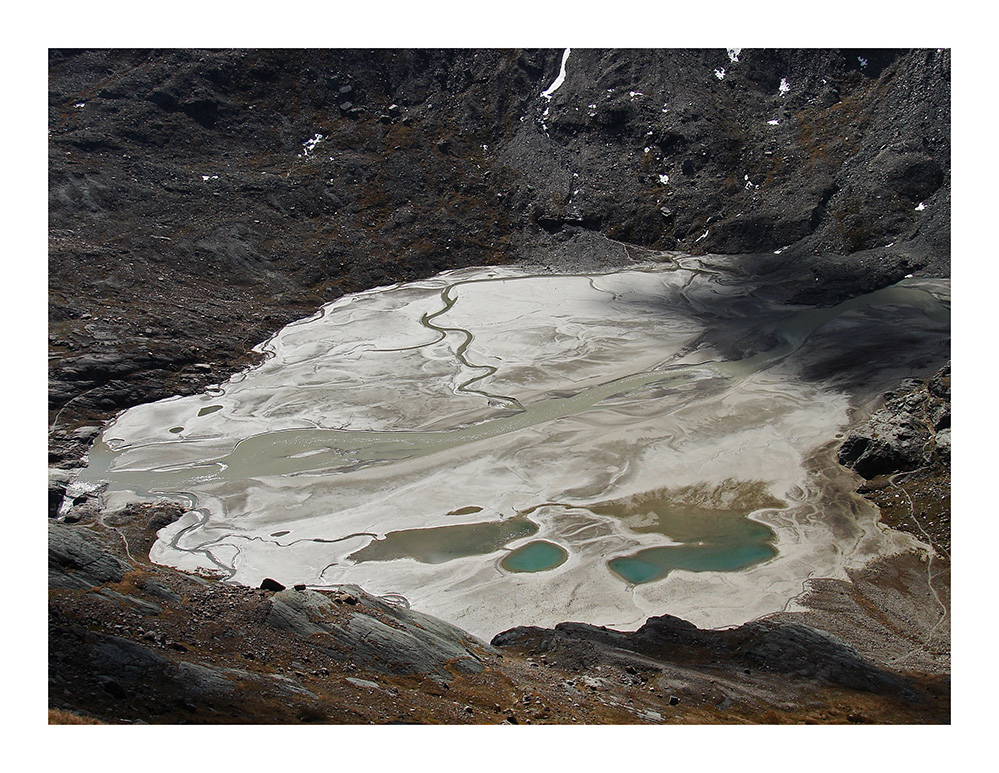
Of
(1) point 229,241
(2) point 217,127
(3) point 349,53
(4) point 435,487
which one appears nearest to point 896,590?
(4) point 435,487

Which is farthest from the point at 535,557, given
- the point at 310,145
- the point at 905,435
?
the point at 310,145

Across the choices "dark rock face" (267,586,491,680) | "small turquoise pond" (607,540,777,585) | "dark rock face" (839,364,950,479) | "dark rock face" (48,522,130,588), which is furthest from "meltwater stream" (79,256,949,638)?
"dark rock face" (48,522,130,588)

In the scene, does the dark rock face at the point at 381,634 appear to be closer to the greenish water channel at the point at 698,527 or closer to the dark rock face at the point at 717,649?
the dark rock face at the point at 717,649

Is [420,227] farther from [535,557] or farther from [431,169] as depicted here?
[535,557]

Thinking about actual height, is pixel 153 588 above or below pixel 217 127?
below

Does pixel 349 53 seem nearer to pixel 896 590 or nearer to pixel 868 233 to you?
pixel 868 233

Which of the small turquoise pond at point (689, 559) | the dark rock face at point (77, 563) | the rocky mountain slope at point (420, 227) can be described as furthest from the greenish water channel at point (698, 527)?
the dark rock face at point (77, 563)
